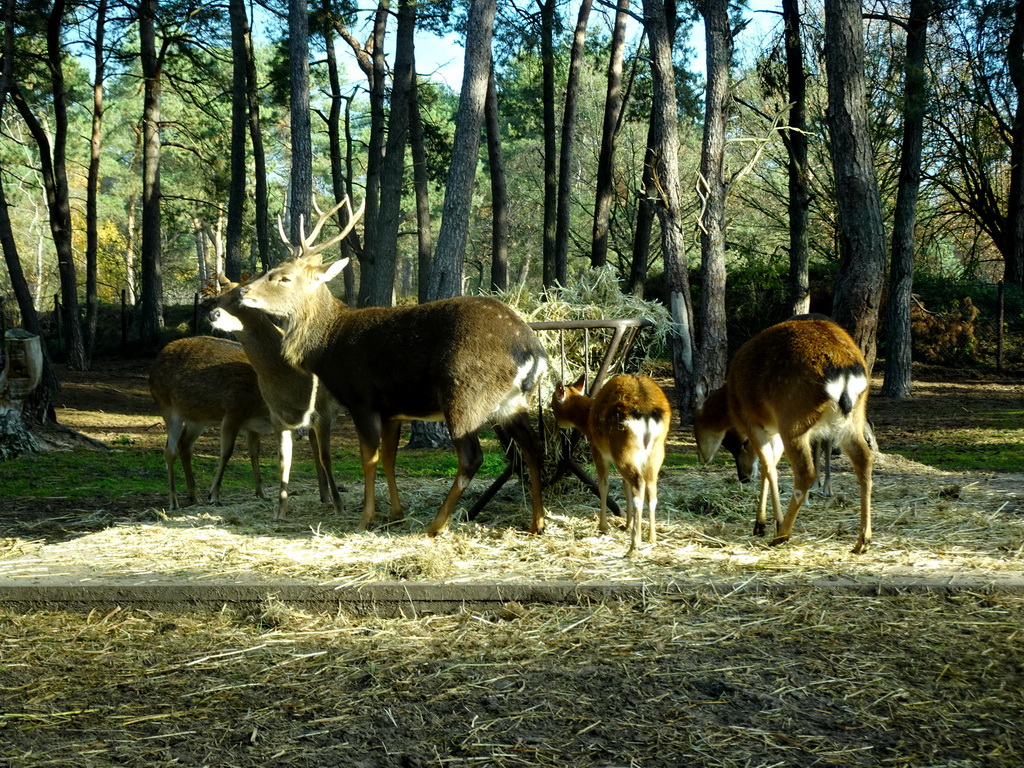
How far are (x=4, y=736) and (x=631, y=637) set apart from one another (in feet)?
8.40

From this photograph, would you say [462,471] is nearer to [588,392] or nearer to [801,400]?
[588,392]

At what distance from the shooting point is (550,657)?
13.2 ft

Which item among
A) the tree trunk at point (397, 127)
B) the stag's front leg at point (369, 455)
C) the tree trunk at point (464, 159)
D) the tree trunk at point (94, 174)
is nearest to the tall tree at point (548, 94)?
the tree trunk at point (397, 127)

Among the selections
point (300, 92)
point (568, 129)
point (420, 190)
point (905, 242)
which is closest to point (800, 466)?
point (300, 92)

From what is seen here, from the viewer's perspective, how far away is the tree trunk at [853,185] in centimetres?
952

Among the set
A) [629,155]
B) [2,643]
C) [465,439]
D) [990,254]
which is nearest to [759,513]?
[465,439]

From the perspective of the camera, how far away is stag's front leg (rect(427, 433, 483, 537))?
236 inches

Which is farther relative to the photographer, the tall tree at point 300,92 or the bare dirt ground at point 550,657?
the tall tree at point 300,92

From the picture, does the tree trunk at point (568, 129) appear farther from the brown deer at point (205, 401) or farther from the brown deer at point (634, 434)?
the brown deer at point (634, 434)

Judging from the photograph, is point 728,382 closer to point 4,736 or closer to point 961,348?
point 4,736

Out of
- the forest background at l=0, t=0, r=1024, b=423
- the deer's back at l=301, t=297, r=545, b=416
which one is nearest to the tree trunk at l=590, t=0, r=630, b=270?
the forest background at l=0, t=0, r=1024, b=423

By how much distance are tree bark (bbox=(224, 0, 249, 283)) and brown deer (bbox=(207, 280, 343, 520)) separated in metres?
13.1

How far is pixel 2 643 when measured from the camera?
439 centimetres

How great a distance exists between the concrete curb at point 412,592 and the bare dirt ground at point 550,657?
0.14ft
